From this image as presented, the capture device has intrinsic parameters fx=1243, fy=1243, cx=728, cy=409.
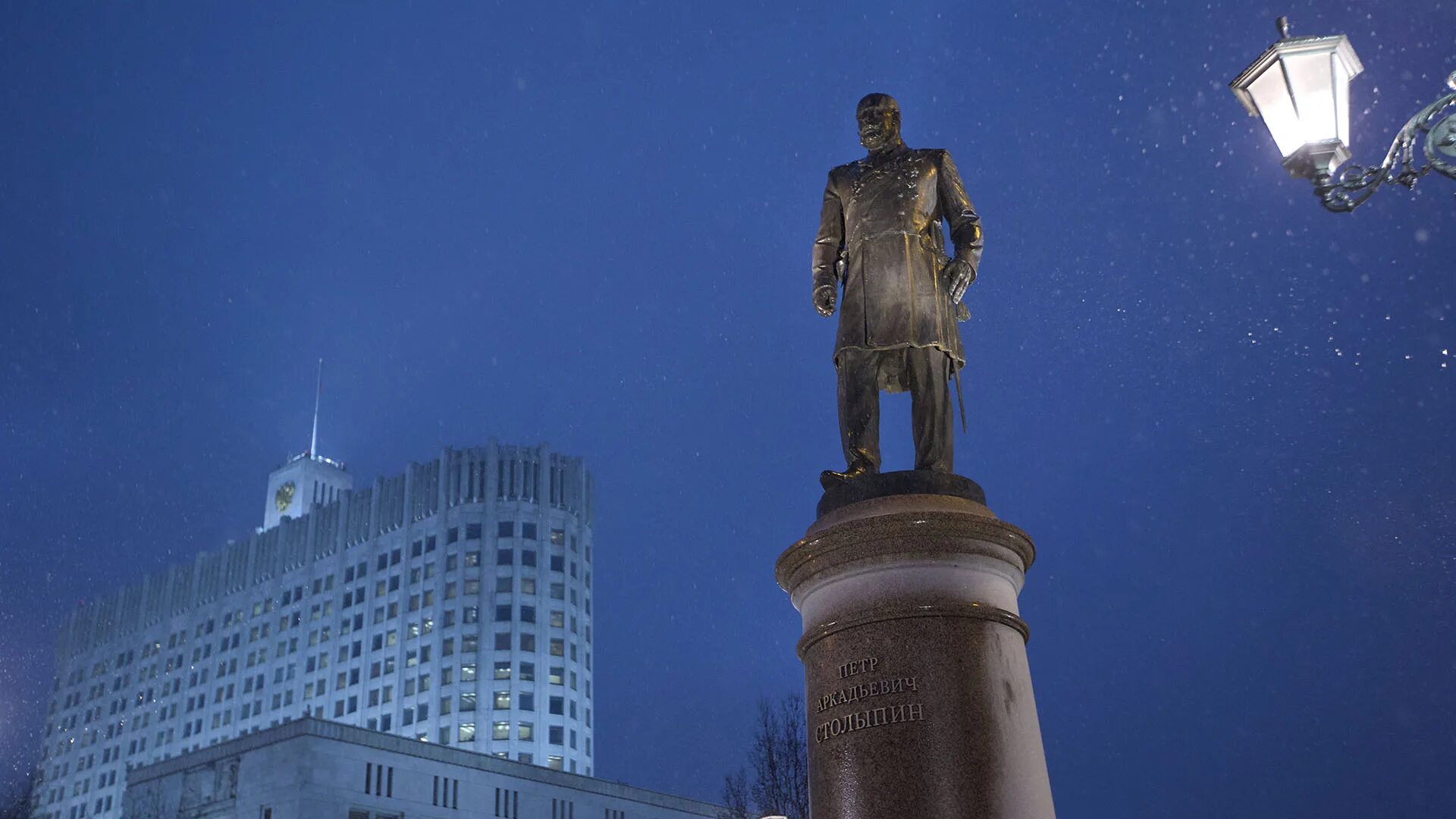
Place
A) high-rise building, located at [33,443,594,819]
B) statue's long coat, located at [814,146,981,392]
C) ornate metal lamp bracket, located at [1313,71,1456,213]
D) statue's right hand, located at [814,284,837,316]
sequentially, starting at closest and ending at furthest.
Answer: ornate metal lamp bracket, located at [1313,71,1456,213] < statue's long coat, located at [814,146,981,392] < statue's right hand, located at [814,284,837,316] < high-rise building, located at [33,443,594,819]

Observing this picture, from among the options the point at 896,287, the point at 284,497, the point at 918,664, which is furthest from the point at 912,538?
the point at 284,497

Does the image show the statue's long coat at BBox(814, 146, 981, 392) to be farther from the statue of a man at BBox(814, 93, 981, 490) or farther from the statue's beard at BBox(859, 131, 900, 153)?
the statue's beard at BBox(859, 131, 900, 153)

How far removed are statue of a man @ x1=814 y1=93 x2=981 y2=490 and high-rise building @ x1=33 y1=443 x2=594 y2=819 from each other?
97.4 meters

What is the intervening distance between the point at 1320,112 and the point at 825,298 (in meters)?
3.56

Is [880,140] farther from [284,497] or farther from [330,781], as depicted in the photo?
[284,497]

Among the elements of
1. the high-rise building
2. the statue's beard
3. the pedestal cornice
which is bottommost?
the pedestal cornice

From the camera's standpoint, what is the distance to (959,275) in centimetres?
905

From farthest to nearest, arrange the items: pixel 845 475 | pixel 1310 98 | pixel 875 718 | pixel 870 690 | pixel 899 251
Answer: pixel 899 251
pixel 845 475
pixel 870 690
pixel 875 718
pixel 1310 98

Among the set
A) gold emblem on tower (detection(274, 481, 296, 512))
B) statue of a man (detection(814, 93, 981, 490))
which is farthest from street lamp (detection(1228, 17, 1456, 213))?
gold emblem on tower (detection(274, 481, 296, 512))

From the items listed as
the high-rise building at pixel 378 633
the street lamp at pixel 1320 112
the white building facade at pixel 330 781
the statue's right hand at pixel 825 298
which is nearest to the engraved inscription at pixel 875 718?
the statue's right hand at pixel 825 298

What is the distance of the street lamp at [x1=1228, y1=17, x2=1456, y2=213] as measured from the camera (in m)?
7.05

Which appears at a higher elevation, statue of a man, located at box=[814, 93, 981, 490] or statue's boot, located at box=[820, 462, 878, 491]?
statue of a man, located at box=[814, 93, 981, 490]

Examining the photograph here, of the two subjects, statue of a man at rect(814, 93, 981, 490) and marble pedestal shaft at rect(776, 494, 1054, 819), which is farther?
statue of a man at rect(814, 93, 981, 490)

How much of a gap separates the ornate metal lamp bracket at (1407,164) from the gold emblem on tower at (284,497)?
14334 cm
